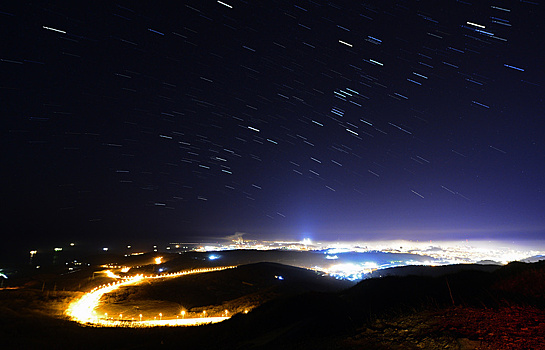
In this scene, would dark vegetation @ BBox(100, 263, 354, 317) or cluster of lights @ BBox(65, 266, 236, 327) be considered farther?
dark vegetation @ BBox(100, 263, 354, 317)

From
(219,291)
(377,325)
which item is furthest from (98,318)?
(377,325)

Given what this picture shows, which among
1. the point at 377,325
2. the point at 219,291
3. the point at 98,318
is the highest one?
the point at 377,325

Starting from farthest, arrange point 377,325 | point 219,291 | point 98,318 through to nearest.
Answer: point 219,291, point 98,318, point 377,325

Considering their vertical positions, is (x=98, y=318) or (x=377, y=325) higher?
(x=377, y=325)

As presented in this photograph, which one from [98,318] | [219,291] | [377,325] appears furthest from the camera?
[219,291]

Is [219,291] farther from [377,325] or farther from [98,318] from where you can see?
[377,325]

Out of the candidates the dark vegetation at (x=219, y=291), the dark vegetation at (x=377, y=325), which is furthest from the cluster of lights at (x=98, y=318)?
the dark vegetation at (x=377, y=325)

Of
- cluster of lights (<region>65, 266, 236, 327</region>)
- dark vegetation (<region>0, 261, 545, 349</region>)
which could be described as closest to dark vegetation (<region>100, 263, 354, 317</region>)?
cluster of lights (<region>65, 266, 236, 327</region>)

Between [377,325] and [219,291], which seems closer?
[377,325]

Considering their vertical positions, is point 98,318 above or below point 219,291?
below

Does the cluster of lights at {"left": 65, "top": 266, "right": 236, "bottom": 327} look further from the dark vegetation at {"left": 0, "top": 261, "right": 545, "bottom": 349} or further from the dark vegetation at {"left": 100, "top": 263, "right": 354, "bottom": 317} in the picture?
the dark vegetation at {"left": 0, "top": 261, "right": 545, "bottom": 349}
